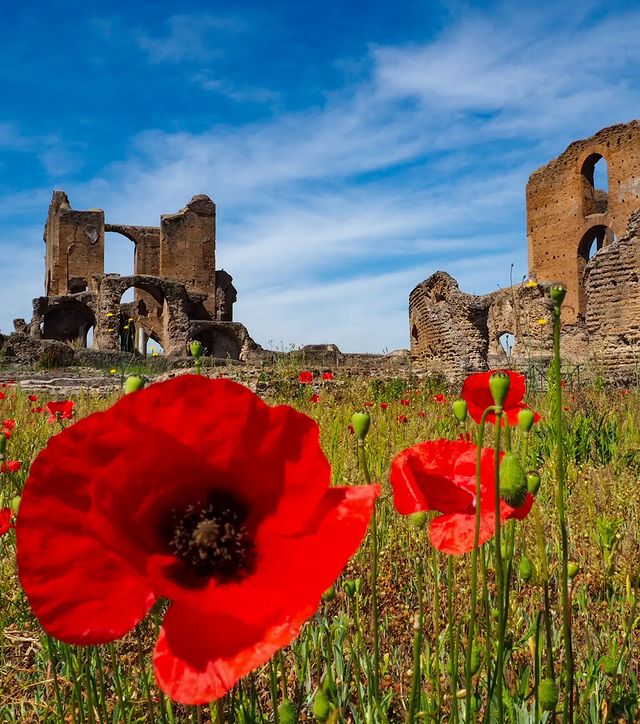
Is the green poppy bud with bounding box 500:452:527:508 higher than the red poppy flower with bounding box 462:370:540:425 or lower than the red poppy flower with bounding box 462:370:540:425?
lower

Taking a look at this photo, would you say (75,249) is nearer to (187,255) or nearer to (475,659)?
(187,255)

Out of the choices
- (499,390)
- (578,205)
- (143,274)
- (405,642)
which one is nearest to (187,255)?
(143,274)

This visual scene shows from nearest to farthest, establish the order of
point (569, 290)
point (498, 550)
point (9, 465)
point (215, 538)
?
1. point (215, 538)
2. point (498, 550)
3. point (9, 465)
4. point (569, 290)

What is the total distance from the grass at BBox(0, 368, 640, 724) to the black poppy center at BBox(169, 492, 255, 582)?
0.57 feet

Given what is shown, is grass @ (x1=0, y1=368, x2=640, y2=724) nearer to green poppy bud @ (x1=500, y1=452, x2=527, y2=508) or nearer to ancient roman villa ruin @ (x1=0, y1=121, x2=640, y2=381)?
green poppy bud @ (x1=500, y1=452, x2=527, y2=508)

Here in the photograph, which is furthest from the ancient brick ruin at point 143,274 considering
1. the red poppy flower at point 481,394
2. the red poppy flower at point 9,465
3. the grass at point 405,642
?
the red poppy flower at point 481,394

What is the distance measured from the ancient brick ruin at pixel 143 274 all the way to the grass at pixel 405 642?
22565 mm

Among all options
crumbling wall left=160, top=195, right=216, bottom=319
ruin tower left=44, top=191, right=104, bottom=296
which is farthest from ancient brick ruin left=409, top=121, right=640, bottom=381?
ruin tower left=44, top=191, right=104, bottom=296

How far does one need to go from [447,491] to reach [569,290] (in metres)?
21.6

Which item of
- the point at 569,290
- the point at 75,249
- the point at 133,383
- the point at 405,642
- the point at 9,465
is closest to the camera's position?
the point at 133,383

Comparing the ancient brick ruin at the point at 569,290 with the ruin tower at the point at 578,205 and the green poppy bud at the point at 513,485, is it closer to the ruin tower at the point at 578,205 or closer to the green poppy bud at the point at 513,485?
the ruin tower at the point at 578,205

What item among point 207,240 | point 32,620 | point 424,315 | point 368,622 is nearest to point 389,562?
point 368,622

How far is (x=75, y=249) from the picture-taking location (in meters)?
29.1

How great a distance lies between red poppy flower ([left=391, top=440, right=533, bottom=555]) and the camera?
87cm
